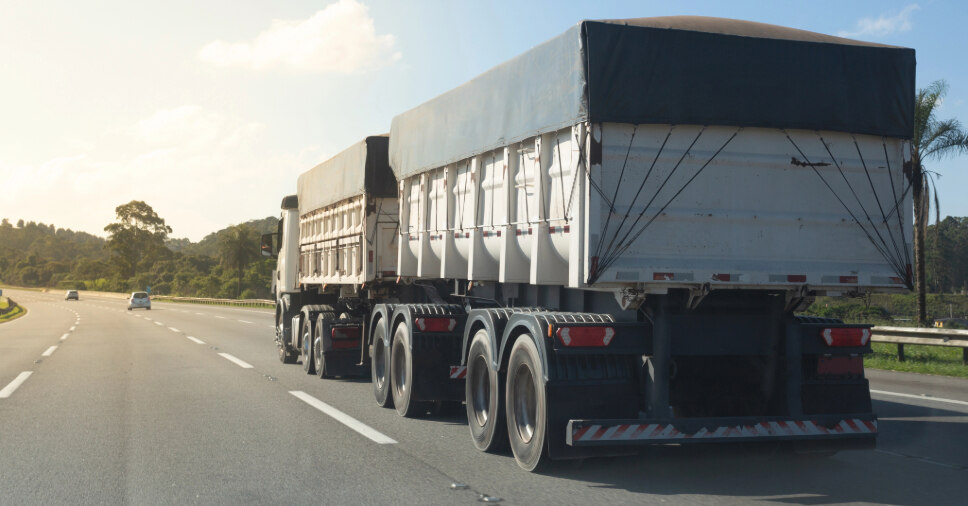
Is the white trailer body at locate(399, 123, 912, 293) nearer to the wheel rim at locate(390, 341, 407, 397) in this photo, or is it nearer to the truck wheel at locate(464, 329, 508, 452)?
the truck wheel at locate(464, 329, 508, 452)

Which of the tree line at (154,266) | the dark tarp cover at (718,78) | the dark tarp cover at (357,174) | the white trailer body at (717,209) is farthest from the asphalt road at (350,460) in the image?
the tree line at (154,266)

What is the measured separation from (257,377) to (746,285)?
31.8ft

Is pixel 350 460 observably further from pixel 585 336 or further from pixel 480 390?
pixel 585 336

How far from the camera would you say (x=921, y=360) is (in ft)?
55.6

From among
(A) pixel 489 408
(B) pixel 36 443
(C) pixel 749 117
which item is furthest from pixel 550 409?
(B) pixel 36 443

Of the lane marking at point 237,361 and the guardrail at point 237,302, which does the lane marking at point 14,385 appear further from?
the guardrail at point 237,302

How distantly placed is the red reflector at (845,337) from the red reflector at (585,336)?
174cm

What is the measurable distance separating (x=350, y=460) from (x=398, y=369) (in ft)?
9.79

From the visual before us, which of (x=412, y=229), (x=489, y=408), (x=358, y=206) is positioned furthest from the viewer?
(x=358, y=206)

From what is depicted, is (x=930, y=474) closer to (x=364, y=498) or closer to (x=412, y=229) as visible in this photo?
(x=364, y=498)

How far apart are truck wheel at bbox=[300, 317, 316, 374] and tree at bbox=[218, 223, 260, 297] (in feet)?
309

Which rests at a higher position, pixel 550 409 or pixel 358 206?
pixel 358 206

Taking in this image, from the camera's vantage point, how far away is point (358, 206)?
13.1 meters

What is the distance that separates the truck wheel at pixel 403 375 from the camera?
32.0 ft
